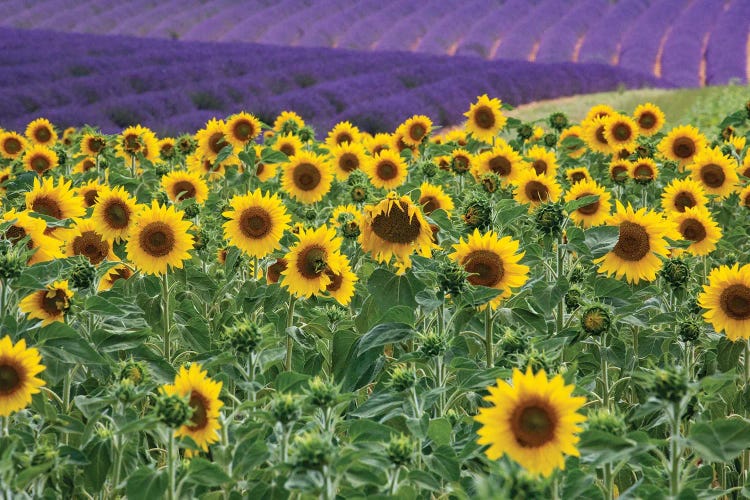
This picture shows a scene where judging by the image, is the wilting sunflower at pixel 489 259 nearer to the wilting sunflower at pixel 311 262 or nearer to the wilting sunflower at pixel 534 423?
the wilting sunflower at pixel 311 262

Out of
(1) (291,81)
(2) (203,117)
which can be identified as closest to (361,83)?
(1) (291,81)

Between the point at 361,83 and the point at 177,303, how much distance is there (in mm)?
9634

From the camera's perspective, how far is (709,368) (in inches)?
97.9

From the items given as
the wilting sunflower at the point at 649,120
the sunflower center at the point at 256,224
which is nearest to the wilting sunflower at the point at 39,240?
the sunflower center at the point at 256,224

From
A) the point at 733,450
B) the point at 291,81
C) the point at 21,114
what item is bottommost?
the point at 733,450

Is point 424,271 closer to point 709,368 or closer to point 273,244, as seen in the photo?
point 273,244

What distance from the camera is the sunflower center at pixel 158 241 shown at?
8.04 ft

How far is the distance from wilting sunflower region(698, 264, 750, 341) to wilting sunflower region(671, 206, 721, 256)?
0.76 meters

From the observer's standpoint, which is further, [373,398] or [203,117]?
[203,117]

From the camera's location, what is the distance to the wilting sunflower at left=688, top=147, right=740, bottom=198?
145 inches

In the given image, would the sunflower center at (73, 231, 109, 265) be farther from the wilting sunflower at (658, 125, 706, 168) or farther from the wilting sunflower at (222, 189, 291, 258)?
the wilting sunflower at (658, 125, 706, 168)

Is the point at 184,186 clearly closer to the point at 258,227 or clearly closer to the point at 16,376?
the point at 258,227

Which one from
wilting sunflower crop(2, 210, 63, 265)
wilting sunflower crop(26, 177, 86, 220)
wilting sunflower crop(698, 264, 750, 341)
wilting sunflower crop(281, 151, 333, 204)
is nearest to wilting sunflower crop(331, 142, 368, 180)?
wilting sunflower crop(281, 151, 333, 204)

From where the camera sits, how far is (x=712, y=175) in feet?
12.1
